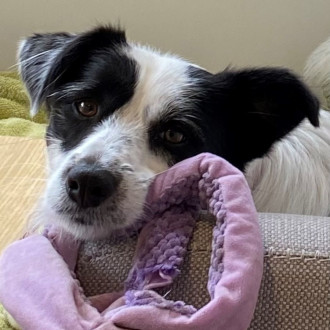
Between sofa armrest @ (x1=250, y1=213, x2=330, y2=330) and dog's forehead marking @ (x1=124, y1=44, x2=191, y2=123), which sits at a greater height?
dog's forehead marking @ (x1=124, y1=44, x2=191, y2=123)

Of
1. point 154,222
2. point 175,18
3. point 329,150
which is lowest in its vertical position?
point 175,18

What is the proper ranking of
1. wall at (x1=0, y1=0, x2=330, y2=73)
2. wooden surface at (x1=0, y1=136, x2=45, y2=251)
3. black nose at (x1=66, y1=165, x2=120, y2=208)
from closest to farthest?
1. black nose at (x1=66, y1=165, x2=120, y2=208)
2. wooden surface at (x1=0, y1=136, x2=45, y2=251)
3. wall at (x1=0, y1=0, x2=330, y2=73)

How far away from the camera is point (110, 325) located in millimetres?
856

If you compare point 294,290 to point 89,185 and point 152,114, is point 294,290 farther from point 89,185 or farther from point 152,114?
point 152,114

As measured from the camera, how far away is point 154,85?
127cm

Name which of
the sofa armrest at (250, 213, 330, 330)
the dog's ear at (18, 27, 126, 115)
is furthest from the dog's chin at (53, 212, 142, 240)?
the dog's ear at (18, 27, 126, 115)

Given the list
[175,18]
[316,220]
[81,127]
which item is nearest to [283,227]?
[316,220]

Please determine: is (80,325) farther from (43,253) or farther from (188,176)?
(188,176)

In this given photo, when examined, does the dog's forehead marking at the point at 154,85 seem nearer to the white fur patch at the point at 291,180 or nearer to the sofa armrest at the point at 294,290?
the white fur patch at the point at 291,180

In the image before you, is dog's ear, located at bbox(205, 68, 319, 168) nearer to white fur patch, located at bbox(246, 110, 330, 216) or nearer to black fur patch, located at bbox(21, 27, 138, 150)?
white fur patch, located at bbox(246, 110, 330, 216)

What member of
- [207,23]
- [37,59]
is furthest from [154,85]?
[207,23]

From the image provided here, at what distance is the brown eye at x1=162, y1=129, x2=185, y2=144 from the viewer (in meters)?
1.23

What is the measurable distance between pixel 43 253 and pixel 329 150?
0.75 meters

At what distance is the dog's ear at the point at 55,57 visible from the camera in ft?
4.33
